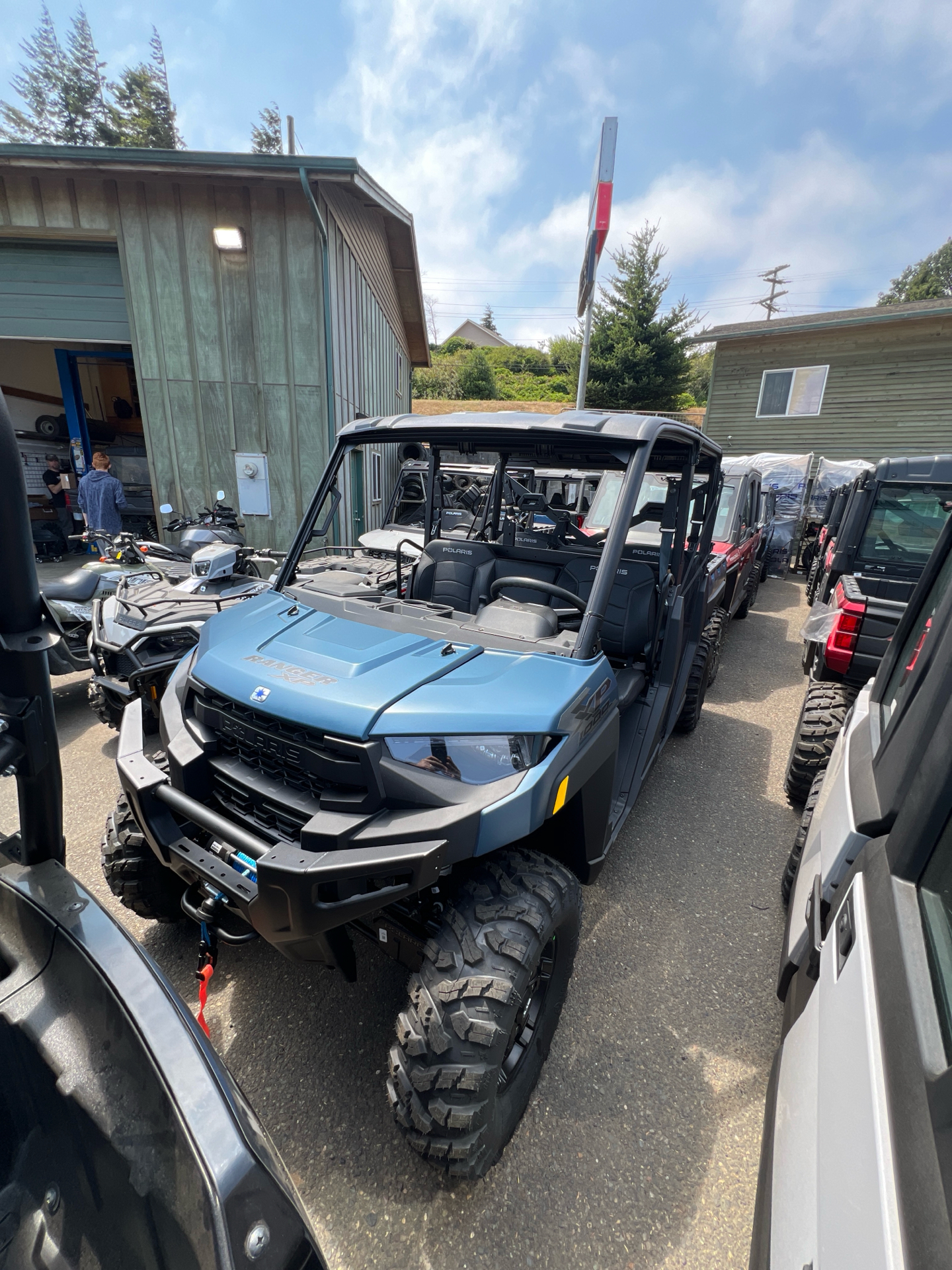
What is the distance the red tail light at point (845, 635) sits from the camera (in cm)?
338

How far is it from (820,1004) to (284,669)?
1.67 meters

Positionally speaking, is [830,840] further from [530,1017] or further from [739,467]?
[739,467]

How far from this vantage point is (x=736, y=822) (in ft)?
11.6

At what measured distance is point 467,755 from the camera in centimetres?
169

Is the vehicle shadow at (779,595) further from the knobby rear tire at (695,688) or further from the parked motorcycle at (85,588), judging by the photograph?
the parked motorcycle at (85,588)

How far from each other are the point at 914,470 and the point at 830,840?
4.61 meters

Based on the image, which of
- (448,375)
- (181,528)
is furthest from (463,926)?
(448,375)

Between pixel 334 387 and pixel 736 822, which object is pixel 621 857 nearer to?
→ pixel 736 822

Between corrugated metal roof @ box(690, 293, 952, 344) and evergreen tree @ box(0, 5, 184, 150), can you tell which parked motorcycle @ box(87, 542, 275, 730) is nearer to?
corrugated metal roof @ box(690, 293, 952, 344)

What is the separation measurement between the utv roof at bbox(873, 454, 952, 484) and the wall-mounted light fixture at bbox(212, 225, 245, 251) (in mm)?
7870

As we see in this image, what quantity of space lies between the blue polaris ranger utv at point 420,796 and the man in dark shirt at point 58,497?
415 inches

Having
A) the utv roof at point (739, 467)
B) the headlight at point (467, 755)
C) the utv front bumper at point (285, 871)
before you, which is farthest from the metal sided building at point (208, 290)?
the headlight at point (467, 755)

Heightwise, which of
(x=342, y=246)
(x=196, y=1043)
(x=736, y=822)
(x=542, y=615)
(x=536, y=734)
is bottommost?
(x=736, y=822)

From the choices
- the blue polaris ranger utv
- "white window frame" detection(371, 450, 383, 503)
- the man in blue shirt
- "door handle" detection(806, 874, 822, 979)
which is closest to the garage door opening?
the man in blue shirt
